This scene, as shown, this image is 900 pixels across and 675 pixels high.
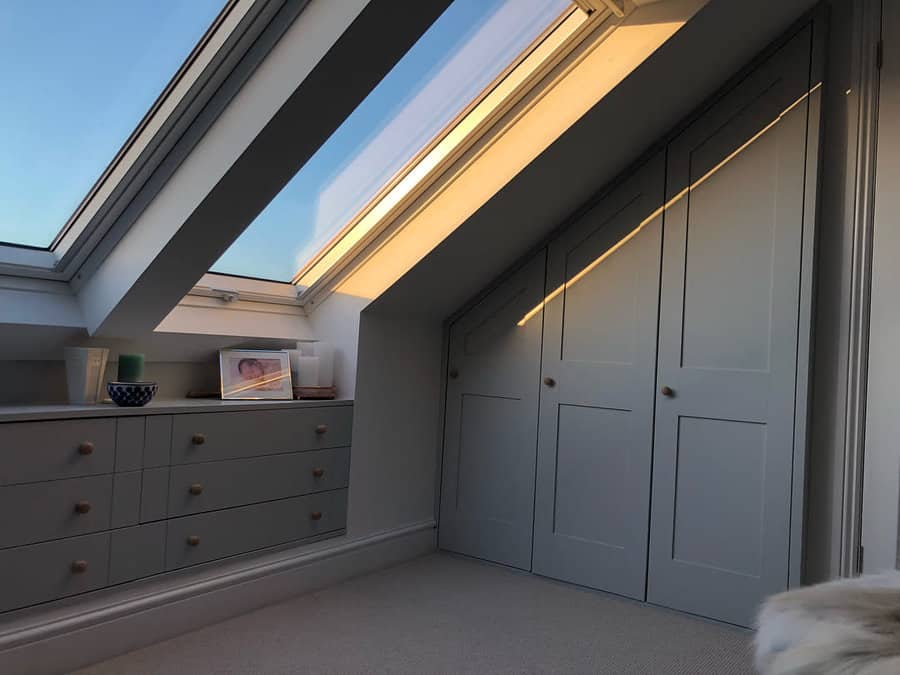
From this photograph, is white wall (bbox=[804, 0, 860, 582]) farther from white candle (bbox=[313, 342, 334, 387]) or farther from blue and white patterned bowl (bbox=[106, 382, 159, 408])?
blue and white patterned bowl (bbox=[106, 382, 159, 408])

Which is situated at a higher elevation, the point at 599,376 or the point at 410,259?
the point at 410,259

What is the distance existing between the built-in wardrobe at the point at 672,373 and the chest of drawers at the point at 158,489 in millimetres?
720

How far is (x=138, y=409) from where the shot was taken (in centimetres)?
220

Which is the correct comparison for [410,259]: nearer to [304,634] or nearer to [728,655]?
[304,634]

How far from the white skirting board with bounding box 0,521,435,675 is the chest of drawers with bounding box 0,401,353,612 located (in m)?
0.05

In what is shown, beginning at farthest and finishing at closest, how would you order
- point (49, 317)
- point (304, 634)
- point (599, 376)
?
point (599, 376) → point (304, 634) → point (49, 317)

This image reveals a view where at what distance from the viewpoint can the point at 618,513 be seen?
280cm

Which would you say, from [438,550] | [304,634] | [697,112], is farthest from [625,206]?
[304,634]

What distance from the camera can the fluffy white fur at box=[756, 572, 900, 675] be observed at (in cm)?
102

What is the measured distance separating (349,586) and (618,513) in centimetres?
103

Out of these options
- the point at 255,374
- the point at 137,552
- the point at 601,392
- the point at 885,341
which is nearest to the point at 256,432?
the point at 255,374

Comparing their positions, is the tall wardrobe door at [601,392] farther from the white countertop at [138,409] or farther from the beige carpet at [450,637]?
the white countertop at [138,409]

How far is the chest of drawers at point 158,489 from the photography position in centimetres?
196

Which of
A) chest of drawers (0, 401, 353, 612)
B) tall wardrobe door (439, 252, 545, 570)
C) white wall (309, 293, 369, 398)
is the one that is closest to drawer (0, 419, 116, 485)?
chest of drawers (0, 401, 353, 612)
